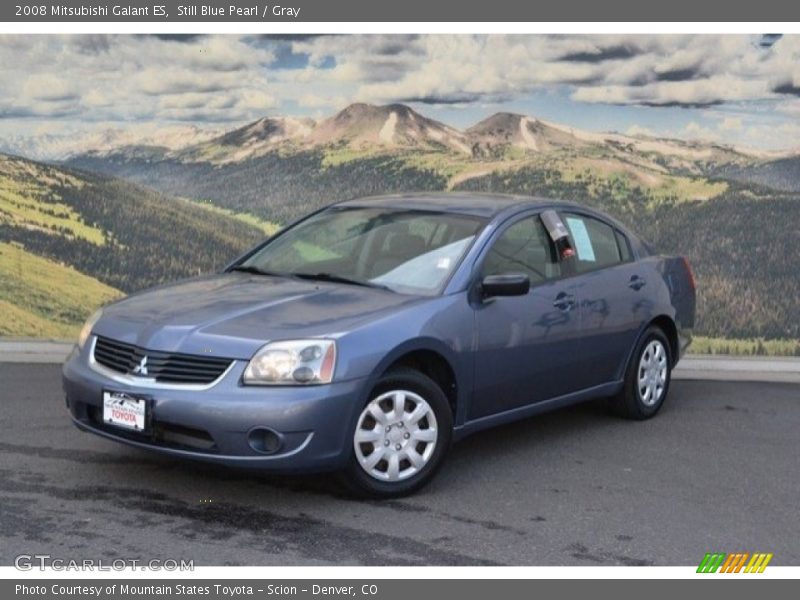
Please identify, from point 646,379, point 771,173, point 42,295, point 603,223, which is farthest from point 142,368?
point 771,173

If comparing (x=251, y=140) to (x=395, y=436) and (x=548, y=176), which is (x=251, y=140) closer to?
(x=548, y=176)

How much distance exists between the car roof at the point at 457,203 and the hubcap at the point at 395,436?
1380 millimetres

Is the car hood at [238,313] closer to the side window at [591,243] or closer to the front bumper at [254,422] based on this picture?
the front bumper at [254,422]

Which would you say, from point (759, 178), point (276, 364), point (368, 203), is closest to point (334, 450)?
point (276, 364)

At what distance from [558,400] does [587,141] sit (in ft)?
14.5

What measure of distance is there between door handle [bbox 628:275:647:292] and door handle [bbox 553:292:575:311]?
704mm

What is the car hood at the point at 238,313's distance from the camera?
17.5ft

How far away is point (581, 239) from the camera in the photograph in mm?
7035

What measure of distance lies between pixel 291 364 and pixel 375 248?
1.45 metres

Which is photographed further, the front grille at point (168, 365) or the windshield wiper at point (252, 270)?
the windshield wiper at point (252, 270)

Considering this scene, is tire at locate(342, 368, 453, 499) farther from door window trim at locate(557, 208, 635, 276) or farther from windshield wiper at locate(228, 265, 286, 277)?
door window trim at locate(557, 208, 635, 276)

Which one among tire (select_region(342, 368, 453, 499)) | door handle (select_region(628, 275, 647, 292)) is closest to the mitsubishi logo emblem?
tire (select_region(342, 368, 453, 499))

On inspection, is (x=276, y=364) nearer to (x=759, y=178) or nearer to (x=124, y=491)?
(x=124, y=491)

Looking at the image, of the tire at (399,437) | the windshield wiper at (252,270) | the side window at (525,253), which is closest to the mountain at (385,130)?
the side window at (525,253)
